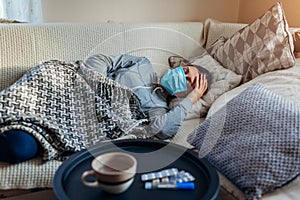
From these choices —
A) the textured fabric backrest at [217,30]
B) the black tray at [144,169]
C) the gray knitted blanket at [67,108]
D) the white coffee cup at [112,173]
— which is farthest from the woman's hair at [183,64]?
the white coffee cup at [112,173]

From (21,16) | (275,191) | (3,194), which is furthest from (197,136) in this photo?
(21,16)

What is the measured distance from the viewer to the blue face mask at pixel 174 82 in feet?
5.18

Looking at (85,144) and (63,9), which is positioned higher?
(63,9)

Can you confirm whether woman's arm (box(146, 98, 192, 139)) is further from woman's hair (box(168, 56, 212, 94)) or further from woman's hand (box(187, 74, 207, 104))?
woman's hair (box(168, 56, 212, 94))

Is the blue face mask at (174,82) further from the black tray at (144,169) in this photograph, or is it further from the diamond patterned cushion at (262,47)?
the black tray at (144,169)

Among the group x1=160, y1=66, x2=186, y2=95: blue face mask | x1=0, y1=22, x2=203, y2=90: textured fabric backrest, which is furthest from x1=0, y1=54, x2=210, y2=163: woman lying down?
x1=0, y1=22, x2=203, y2=90: textured fabric backrest

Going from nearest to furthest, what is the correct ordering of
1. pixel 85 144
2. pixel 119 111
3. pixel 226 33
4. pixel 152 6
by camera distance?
1. pixel 85 144
2. pixel 119 111
3. pixel 226 33
4. pixel 152 6

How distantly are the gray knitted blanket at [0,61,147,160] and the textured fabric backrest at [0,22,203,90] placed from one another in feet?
0.65

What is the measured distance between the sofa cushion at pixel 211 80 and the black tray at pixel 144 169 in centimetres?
52

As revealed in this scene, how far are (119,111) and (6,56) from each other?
61 centimetres

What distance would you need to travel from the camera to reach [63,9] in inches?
78.0

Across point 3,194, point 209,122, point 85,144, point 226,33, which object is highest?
point 226,33

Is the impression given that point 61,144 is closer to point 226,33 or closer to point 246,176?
point 246,176

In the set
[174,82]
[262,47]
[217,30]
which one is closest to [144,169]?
[174,82]
